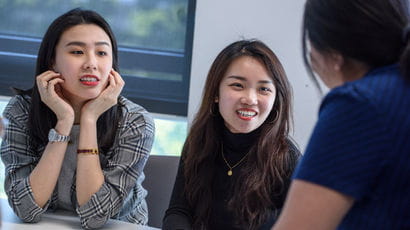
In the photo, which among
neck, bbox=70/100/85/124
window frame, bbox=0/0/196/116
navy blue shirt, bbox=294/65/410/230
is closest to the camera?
navy blue shirt, bbox=294/65/410/230

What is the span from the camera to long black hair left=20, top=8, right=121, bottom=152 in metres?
2.35

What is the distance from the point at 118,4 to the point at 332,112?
254 cm

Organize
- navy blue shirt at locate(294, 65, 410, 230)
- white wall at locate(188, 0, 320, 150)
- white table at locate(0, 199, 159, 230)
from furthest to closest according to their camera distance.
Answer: white wall at locate(188, 0, 320, 150) < white table at locate(0, 199, 159, 230) < navy blue shirt at locate(294, 65, 410, 230)

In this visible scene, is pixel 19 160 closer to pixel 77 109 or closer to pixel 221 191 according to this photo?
pixel 77 109

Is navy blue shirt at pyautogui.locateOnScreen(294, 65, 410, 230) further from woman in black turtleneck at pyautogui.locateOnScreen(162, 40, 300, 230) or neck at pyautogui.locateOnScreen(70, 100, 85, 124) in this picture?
neck at pyautogui.locateOnScreen(70, 100, 85, 124)

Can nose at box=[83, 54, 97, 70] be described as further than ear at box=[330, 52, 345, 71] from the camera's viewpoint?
Yes

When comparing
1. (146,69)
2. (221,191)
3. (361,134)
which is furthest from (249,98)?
(146,69)

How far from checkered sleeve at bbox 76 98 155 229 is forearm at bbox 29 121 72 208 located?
14 cm

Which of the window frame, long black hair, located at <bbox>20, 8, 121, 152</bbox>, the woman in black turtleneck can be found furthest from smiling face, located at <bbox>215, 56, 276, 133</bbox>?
the window frame

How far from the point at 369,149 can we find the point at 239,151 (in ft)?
4.17

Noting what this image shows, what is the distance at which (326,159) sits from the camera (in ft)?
3.35

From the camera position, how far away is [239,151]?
7.39 feet

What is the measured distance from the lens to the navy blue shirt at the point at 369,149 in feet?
3.24

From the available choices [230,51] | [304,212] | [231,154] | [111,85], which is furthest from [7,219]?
[304,212]
